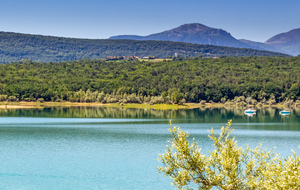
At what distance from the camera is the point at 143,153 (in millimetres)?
50188

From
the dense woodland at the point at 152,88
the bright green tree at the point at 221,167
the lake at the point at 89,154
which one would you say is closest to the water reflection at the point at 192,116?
the lake at the point at 89,154

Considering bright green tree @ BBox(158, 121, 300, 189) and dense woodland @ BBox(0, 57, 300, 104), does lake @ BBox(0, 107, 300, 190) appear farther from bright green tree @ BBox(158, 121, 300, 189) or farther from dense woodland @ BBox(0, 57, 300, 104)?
dense woodland @ BBox(0, 57, 300, 104)

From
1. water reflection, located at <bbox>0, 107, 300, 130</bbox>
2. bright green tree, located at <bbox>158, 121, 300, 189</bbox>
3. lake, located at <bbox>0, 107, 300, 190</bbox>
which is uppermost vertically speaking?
bright green tree, located at <bbox>158, 121, 300, 189</bbox>

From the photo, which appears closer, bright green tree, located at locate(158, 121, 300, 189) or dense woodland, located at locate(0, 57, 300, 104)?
bright green tree, located at locate(158, 121, 300, 189)

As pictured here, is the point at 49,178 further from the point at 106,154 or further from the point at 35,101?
the point at 35,101

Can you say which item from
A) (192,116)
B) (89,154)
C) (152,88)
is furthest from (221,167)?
(152,88)

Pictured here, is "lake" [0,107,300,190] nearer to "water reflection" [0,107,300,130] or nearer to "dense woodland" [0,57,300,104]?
"water reflection" [0,107,300,130]

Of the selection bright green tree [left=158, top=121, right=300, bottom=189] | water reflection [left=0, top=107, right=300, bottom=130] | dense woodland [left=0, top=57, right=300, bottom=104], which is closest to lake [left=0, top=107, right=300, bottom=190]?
bright green tree [left=158, top=121, right=300, bottom=189]

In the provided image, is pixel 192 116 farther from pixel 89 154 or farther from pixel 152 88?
pixel 152 88

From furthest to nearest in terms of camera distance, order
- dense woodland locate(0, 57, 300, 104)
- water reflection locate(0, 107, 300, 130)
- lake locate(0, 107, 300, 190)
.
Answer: dense woodland locate(0, 57, 300, 104), water reflection locate(0, 107, 300, 130), lake locate(0, 107, 300, 190)

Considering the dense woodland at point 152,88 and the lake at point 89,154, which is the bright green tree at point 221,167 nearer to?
the lake at point 89,154

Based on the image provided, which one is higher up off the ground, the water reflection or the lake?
the lake

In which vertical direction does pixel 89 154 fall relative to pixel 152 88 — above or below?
below

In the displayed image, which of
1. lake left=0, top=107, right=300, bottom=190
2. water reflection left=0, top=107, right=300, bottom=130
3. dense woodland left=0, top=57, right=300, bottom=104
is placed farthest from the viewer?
dense woodland left=0, top=57, right=300, bottom=104
